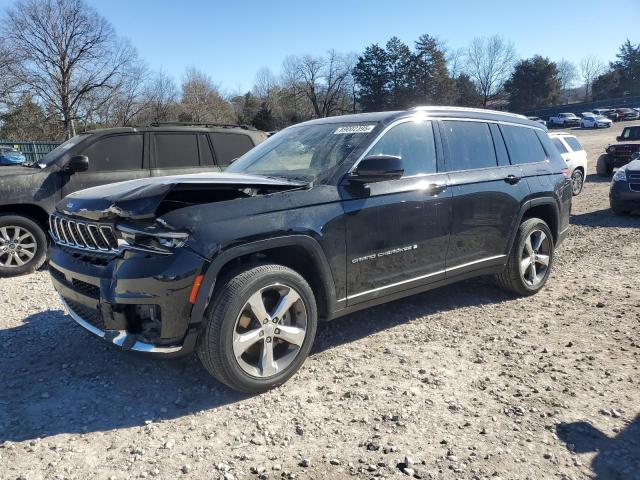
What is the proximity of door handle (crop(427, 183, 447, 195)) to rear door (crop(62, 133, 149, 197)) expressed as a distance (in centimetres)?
448

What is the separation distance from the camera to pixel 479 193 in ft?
14.8

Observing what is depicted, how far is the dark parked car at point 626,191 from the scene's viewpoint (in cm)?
988

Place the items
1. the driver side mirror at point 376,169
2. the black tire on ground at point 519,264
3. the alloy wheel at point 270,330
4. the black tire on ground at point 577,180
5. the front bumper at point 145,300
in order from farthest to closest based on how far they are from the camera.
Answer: the black tire on ground at point 577,180
the black tire on ground at point 519,264
the driver side mirror at point 376,169
the alloy wheel at point 270,330
the front bumper at point 145,300

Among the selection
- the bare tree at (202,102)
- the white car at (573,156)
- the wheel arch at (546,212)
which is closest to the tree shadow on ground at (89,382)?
the wheel arch at (546,212)

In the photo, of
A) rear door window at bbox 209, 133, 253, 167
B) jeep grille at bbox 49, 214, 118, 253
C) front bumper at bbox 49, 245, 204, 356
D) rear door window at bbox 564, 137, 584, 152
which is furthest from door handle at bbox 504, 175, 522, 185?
rear door window at bbox 564, 137, 584, 152

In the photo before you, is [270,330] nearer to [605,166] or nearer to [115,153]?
[115,153]

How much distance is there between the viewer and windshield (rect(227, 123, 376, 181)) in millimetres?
3887

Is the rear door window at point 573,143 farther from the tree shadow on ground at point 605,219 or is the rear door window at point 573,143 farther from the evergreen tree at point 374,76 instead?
the evergreen tree at point 374,76

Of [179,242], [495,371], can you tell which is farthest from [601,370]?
[179,242]

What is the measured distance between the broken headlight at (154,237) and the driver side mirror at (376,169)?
1.36m

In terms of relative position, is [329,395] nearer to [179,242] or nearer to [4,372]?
[179,242]

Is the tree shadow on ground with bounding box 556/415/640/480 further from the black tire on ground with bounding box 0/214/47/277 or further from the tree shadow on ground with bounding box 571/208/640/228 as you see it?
the tree shadow on ground with bounding box 571/208/640/228

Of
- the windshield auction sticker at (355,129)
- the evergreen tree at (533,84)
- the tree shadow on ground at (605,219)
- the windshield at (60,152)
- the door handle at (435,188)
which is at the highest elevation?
the evergreen tree at (533,84)

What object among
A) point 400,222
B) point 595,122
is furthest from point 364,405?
point 595,122
